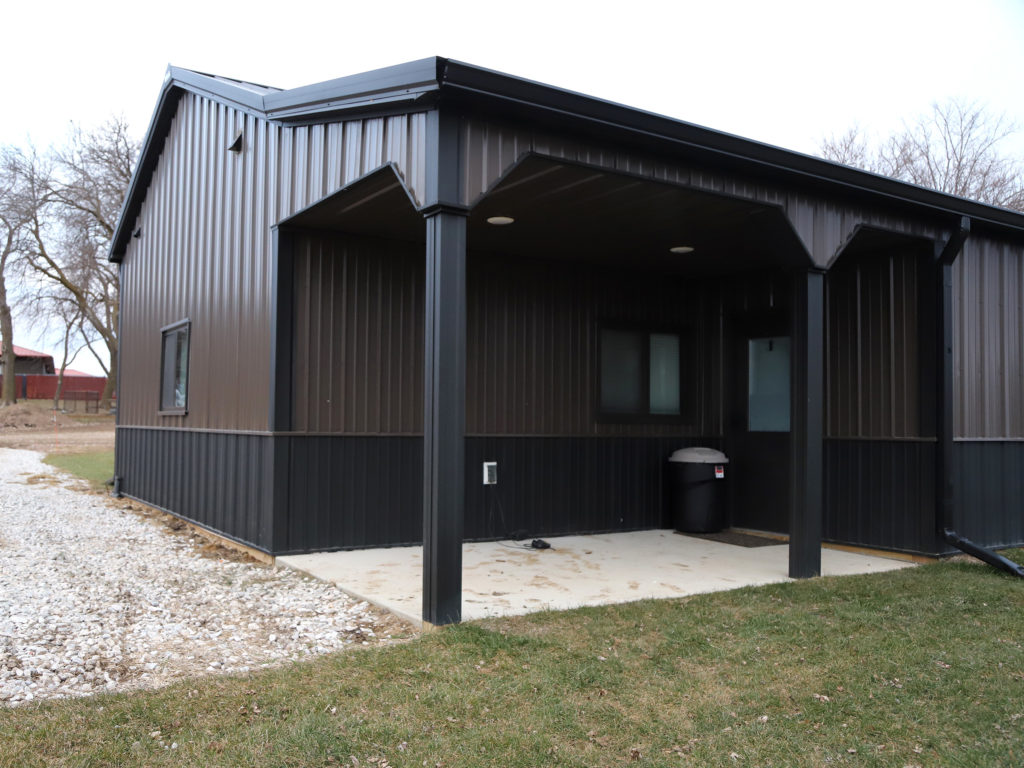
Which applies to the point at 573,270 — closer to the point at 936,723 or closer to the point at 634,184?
the point at 634,184

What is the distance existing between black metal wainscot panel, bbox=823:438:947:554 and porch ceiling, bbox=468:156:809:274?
75.4 inches

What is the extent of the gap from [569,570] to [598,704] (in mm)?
2744

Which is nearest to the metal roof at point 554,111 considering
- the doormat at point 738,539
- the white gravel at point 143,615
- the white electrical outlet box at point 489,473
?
the white gravel at point 143,615

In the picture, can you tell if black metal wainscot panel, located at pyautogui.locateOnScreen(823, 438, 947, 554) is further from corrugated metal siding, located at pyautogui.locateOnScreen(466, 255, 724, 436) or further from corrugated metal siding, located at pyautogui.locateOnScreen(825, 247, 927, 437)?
corrugated metal siding, located at pyautogui.locateOnScreen(466, 255, 724, 436)

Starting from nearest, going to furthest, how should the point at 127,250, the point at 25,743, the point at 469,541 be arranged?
the point at 25,743, the point at 469,541, the point at 127,250

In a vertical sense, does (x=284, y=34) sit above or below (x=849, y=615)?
above

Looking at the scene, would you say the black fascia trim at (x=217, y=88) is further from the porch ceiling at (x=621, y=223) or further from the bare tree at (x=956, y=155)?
the bare tree at (x=956, y=155)

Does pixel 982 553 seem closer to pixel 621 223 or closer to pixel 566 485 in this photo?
pixel 566 485

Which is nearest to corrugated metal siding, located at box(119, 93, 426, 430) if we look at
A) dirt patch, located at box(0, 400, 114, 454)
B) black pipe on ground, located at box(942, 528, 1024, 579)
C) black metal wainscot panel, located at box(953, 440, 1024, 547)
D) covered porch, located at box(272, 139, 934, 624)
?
covered porch, located at box(272, 139, 934, 624)

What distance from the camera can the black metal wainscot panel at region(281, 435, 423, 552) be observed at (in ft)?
21.7

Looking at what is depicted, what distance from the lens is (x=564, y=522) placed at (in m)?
7.86

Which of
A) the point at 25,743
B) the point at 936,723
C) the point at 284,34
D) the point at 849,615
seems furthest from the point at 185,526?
the point at 284,34

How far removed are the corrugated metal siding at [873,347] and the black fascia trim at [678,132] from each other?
2.52ft

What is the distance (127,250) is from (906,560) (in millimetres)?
10152
